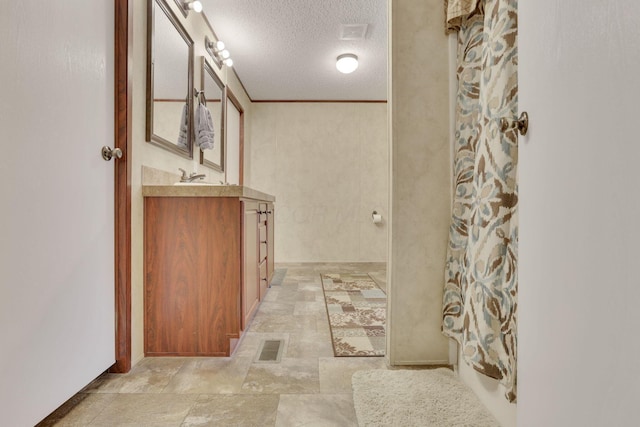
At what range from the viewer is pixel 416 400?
4.33 ft

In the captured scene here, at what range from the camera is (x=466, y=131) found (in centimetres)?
147

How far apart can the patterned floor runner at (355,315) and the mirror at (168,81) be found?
1.50 metres

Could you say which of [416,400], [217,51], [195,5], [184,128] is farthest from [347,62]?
[416,400]

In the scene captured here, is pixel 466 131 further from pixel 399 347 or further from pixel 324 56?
pixel 324 56

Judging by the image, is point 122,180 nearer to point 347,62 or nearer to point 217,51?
point 217,51

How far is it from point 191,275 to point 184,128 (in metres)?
1.08

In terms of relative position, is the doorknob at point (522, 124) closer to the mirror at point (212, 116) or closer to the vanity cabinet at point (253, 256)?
the vanity cabinet at point (253, 256)

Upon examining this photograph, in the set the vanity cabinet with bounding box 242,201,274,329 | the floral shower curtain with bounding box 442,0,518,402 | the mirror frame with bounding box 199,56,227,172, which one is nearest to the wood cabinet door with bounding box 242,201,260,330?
the vanity cabinet with bounding box 242,201,274,329

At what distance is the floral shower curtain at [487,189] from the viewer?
1135mm

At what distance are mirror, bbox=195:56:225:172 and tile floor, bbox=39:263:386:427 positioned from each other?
150cm

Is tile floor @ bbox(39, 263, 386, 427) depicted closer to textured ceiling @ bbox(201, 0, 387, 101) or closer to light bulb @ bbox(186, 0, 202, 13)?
light bulb @ bbox(186, 0, 202, 13)

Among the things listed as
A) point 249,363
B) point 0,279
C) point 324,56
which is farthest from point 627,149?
point 324,56

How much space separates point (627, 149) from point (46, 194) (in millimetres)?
1485

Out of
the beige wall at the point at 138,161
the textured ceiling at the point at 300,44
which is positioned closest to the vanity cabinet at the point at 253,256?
the beige wall at the point at 138,161
